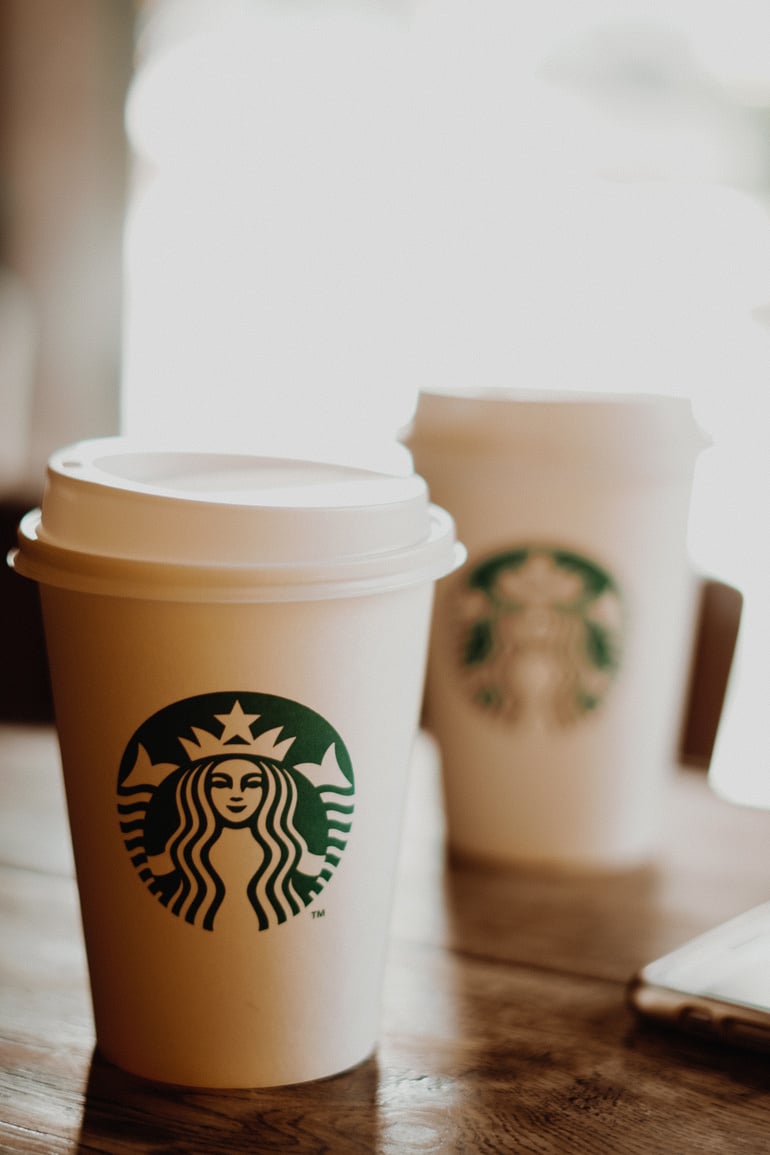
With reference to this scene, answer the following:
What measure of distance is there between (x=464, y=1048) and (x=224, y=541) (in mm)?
291

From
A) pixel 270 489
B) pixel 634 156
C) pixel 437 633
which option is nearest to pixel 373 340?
pixel 634 156

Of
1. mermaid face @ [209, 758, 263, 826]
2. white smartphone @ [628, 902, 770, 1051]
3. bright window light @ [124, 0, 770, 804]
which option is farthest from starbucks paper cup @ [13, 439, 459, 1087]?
bright window light @ [124, 0, 770, 804]

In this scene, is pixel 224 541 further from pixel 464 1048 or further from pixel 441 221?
pixel 441 221

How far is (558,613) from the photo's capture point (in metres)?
0.91

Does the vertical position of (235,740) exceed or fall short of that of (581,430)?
it falls short

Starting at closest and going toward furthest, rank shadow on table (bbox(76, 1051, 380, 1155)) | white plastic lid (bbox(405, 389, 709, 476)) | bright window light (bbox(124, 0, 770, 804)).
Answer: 1. shadow on table (bbox(76, 1051, 380, 1155))
2. white plastic lid (bbox(405, 389, 709, 476))
3. bright window light (bbox(124, 0, 770, 804))

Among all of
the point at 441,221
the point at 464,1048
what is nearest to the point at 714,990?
the point at 464,1048

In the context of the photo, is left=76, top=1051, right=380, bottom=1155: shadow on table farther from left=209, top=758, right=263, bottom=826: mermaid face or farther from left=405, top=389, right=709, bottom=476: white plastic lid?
left=405, top=389, right=709, bottom=476: white plastic lid

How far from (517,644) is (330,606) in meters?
0.36

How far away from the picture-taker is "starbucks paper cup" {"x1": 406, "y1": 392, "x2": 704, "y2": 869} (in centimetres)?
92

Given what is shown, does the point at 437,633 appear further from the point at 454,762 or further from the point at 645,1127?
the point at 645,1127

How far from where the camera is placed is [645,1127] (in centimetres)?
57

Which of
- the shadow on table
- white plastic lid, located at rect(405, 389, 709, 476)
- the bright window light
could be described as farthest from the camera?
the bright window light

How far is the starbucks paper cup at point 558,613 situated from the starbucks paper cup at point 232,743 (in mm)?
295
